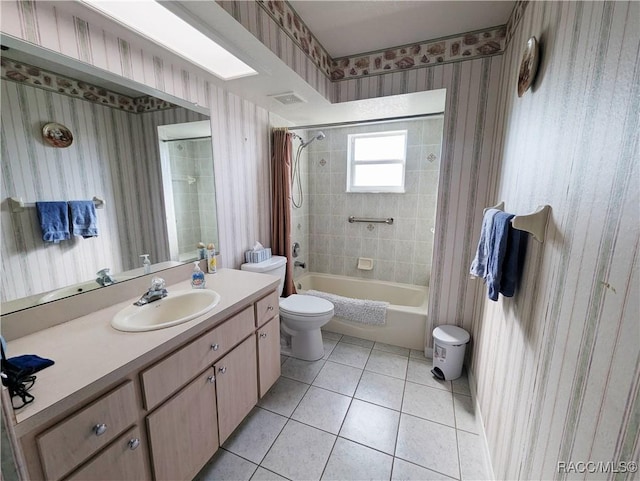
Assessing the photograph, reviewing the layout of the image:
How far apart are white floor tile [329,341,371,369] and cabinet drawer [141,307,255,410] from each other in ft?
3.64

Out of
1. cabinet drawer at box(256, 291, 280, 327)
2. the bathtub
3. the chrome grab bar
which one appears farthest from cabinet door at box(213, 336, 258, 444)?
the chrome grab bar

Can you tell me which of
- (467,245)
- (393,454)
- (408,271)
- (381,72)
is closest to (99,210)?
(393,454)

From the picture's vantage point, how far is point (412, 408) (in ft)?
5.84

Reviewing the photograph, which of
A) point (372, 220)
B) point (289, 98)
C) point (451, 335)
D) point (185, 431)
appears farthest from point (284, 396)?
point (289, 98)

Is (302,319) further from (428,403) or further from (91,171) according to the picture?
(91,171)

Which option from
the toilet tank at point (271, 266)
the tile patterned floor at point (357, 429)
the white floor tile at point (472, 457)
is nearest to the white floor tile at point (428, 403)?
the tile patterned floor at point (357, 429)

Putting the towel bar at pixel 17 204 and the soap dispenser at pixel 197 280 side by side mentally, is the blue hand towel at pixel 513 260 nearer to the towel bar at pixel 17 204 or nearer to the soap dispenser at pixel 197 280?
the soap dispenser at pixel 197 280

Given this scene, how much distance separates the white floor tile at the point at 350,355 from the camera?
88.8 inches

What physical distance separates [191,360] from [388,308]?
1802mm

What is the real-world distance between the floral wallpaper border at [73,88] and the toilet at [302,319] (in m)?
1.30

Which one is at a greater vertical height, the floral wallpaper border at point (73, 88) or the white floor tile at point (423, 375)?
the floral wallpaper border at point (73, 88)

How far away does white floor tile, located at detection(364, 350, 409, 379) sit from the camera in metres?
2.13

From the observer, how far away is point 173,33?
1.35m

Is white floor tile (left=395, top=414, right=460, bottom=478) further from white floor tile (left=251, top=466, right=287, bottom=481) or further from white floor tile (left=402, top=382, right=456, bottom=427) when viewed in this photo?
white floor tile (left=251, top=466, right=287, bottom=481)
